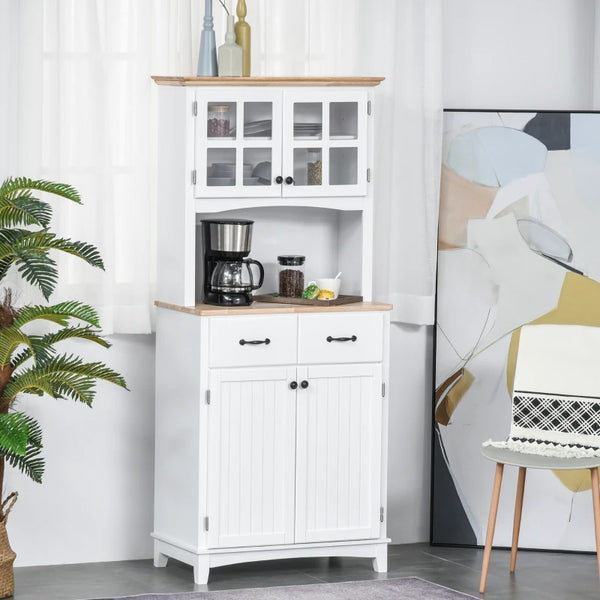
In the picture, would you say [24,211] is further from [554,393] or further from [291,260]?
[554,393]

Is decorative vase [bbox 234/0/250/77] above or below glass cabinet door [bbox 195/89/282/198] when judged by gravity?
above

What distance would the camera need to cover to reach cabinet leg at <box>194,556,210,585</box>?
13.3 ft

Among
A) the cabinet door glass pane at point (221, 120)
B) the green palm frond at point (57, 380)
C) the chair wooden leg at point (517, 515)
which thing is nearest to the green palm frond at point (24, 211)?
the green palm frond at point (57, 380)

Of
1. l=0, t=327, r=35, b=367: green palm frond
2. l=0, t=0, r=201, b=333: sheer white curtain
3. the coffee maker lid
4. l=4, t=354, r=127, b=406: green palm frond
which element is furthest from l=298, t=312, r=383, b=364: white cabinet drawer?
l=0, t=327, r=35, b=367: green palm frond

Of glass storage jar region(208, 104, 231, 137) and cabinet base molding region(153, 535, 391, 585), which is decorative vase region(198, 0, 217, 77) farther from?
cabinet base molding region(153, 535, 391, 585)

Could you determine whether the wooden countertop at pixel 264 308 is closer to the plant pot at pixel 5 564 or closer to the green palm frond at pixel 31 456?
the green palm frond at pixel 31 456

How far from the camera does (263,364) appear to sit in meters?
4.08

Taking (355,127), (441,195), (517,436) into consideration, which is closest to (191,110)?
(355,127)

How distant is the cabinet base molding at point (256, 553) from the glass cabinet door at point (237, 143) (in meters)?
1.26

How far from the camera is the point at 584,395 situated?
418 centimetres

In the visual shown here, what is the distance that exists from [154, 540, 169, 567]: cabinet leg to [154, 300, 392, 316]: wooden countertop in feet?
2.94

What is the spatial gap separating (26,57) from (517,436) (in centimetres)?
223

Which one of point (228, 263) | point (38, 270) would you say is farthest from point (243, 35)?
point (38, 270)

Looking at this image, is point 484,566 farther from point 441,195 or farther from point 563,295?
point 441,195
